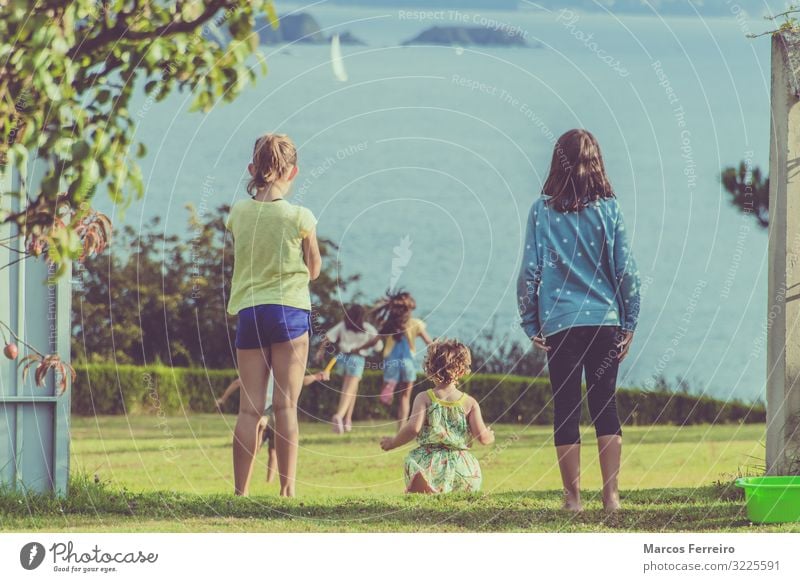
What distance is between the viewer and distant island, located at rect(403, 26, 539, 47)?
6902 millimetres

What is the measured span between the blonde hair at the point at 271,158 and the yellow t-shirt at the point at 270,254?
0.12 meters

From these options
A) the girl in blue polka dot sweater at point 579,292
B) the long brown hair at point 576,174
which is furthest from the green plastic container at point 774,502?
the long brown hair at point 576,174

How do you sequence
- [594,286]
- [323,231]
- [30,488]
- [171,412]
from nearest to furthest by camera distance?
[594,286], [30,488], [323,231], [171,412]

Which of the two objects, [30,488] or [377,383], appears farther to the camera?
[377,383]

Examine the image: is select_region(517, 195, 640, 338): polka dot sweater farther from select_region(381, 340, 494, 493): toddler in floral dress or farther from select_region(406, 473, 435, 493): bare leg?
select_region(406, 473, 435, 493): bare leg

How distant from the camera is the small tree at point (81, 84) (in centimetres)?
617

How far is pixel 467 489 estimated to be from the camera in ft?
21.5

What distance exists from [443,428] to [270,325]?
3.44ft

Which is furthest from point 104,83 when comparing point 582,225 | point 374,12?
point 582,225

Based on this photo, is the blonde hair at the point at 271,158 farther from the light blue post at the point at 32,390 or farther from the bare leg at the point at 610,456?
the bare leg at the point at 610,456

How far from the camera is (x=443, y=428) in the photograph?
21.0ft

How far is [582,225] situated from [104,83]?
2534 millimetres
